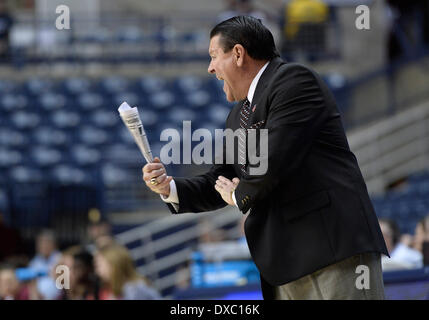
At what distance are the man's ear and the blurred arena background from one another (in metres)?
6.83

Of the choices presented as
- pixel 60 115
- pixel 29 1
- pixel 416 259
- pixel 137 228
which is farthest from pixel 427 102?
pixel 29 1

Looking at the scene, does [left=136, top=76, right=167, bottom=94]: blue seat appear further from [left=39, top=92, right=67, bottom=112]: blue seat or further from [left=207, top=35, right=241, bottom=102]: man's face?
[left=207, top=35, right=241, bottom=102]: man's face

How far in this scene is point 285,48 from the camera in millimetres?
13516

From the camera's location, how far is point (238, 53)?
267 centimetres

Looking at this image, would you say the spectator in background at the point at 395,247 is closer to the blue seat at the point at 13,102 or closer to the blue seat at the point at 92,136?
the blue seat at the point at 92,136

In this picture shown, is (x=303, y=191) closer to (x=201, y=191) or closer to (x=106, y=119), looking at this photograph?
(x=201, y=191)

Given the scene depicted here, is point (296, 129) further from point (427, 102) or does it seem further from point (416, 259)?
point (427, 102)

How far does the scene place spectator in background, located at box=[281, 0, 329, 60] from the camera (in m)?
13.5

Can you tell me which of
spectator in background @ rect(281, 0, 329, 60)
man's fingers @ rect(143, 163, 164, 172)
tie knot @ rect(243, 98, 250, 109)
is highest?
spectator in background @ rect(281, 0, 329, 60)

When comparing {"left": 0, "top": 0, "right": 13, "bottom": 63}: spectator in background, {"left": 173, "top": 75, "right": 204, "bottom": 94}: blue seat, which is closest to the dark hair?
{"left": 173, "top": 75, "right": 204, "bottom": 94}: blue seat

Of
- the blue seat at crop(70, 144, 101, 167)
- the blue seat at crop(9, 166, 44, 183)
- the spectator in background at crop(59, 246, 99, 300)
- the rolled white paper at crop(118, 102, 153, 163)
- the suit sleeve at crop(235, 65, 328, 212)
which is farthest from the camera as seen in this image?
the blue seat at crop(70, 144, 101, 167)

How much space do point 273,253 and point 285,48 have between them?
36.9 ft

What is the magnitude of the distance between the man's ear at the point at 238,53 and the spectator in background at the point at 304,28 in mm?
10848

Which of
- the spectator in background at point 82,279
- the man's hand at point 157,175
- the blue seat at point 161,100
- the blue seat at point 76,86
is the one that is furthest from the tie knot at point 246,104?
the blue seat at point 76,86
